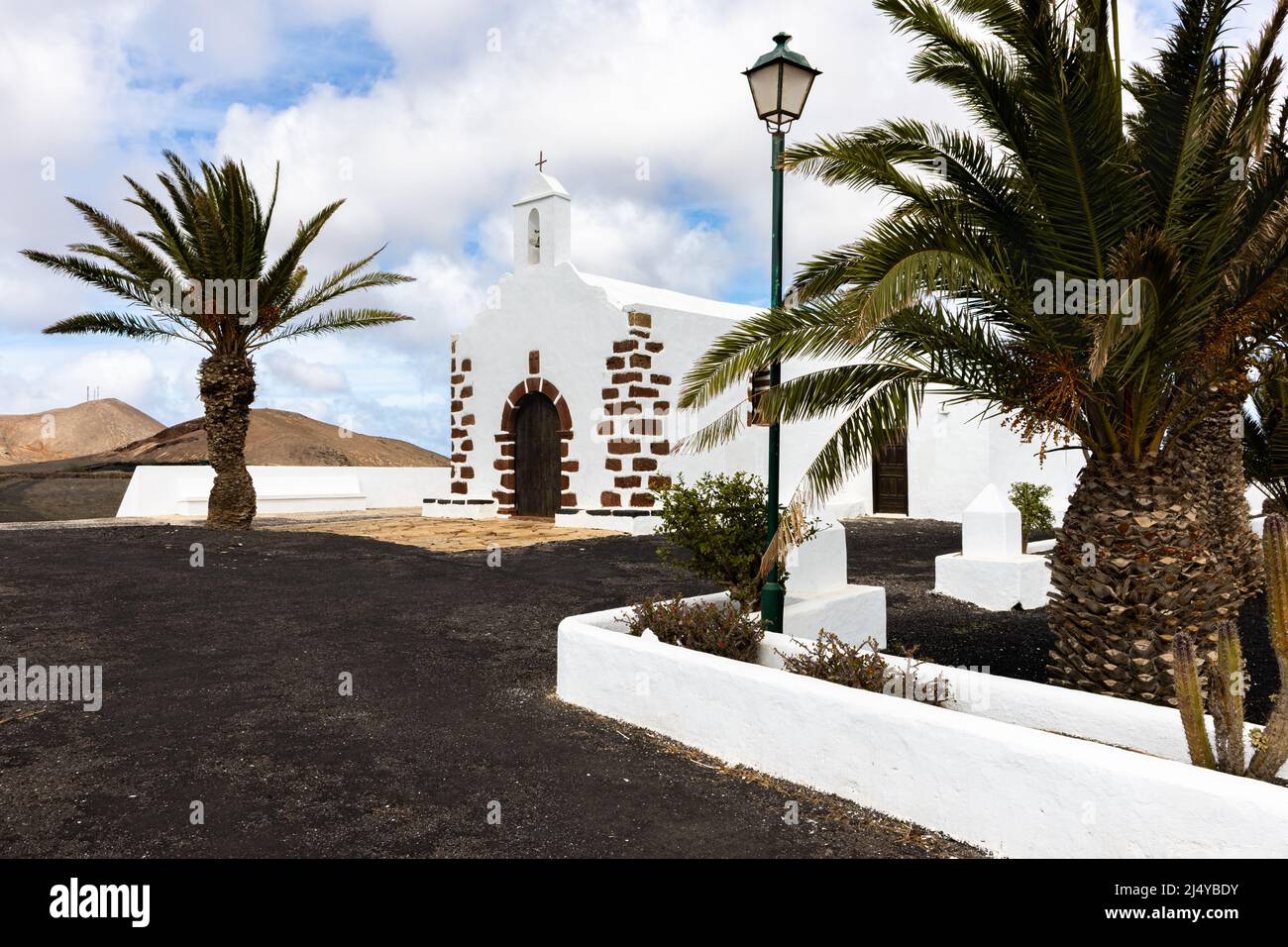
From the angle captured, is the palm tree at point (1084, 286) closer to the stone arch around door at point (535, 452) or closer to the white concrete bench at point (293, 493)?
the stone arch around door at point (535, 452)

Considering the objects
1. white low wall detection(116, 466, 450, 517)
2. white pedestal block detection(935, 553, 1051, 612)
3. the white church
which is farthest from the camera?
white low wall detection(116, 466, 450, 517)

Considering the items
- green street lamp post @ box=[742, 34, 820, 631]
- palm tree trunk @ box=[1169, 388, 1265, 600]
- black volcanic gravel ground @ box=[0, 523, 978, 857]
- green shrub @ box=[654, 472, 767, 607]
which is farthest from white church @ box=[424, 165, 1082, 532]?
green street lamp post @ box=[742, 34, 820, 631]

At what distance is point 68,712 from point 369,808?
2.56 metres

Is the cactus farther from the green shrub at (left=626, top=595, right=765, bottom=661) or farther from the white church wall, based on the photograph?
the white church wall

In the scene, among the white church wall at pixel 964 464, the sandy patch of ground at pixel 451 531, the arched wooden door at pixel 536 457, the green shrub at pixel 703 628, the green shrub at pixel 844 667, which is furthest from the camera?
the white church wall at pixel 964 464

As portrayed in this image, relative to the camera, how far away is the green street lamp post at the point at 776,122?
20.8ft

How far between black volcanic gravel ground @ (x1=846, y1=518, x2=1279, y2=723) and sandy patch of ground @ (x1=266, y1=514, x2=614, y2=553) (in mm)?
4865

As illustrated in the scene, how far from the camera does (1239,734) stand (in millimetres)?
3480

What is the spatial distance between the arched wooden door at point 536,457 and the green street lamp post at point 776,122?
1012 centimetres

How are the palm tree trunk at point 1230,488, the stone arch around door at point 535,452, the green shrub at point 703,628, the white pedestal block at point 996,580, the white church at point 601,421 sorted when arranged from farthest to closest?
the stone arch around door at point 535,452, the white church at point 601,421, the white pedestal block at point 996,580, the palm tree trunk at point 1230,488, the green shrub at point 703,628

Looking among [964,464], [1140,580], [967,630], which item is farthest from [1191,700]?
[964,464]

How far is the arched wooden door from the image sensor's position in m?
16.4

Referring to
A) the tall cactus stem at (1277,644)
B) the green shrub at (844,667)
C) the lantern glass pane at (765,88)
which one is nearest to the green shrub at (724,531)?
the green shrub at (844,667)
